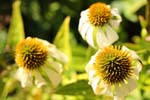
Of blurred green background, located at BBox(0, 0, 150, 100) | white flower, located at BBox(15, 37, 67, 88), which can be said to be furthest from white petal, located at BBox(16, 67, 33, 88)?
blurred green background, located at BBox(0, 0, 150, 100)

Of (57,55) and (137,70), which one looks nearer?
(137,70)

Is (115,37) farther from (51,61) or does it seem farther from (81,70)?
(81,70)

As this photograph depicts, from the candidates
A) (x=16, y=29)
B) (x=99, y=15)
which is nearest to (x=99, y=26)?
(x=99, y=15)

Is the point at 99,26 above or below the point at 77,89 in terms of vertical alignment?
above

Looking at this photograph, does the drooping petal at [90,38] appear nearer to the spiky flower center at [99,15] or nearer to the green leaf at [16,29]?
the spiky flower center at [99,15]

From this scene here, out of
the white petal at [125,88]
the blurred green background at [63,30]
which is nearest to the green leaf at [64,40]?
the blurred green background at [63,30]

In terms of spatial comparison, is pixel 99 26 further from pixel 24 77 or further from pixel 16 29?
pixel 16 29

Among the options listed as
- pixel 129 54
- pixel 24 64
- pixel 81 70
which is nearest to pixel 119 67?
pixel 129 54

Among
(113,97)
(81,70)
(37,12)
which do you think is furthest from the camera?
(37,12)
